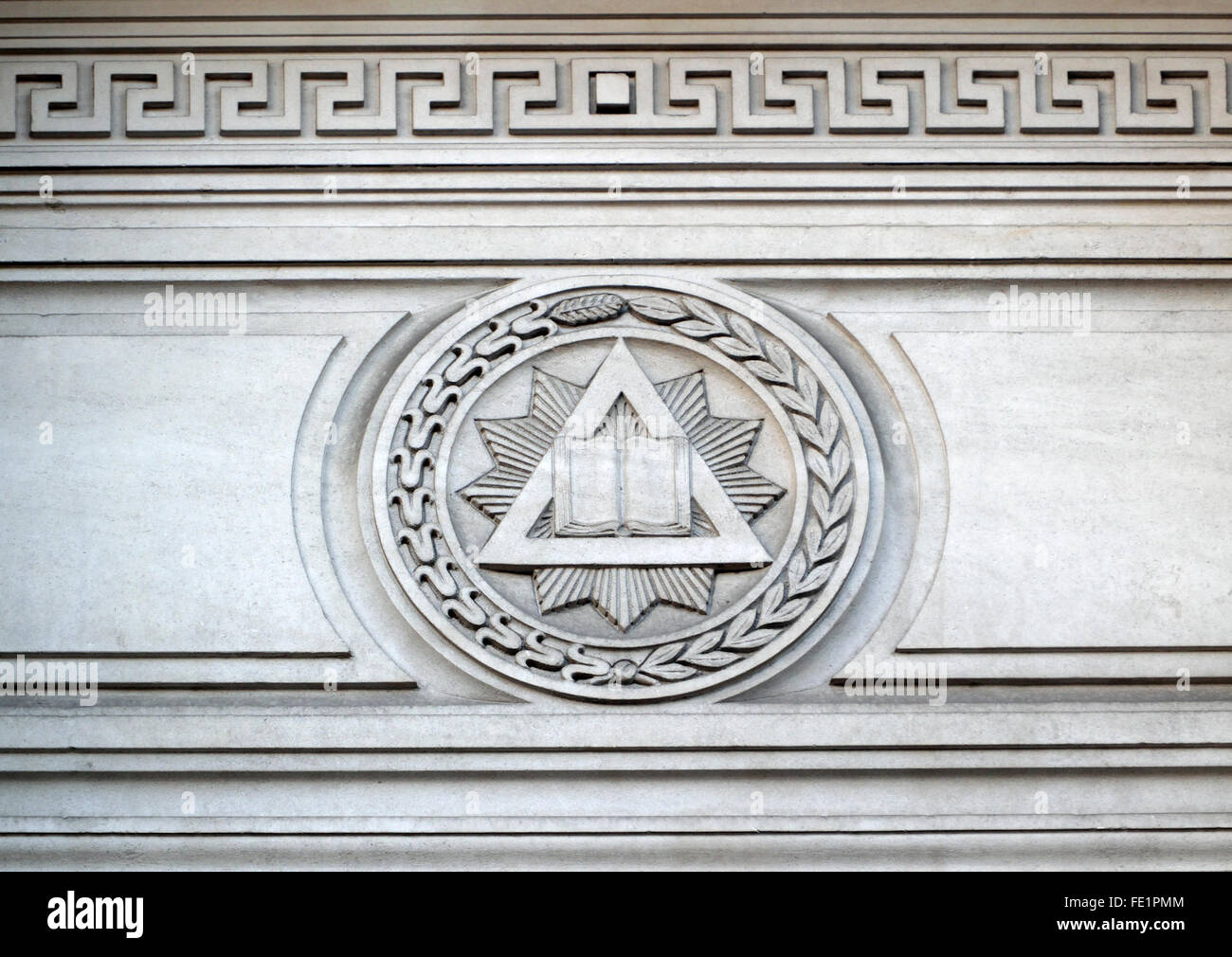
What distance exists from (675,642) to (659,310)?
822 millimetres

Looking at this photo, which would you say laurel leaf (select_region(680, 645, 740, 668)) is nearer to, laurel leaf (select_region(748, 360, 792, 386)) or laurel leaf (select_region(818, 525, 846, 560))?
laurel leaf (select_region(818, 525, 846, 560))

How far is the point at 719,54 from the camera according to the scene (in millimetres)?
4016

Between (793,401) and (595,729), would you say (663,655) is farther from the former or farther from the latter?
(793,401)

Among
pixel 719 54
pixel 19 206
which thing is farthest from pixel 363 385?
pixel 719 54

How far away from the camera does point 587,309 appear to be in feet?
12.7

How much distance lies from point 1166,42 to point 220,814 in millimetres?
3006

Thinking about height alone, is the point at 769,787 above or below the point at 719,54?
below

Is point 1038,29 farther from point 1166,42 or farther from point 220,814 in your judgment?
point 220,814

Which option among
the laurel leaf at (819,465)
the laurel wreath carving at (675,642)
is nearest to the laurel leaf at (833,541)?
the laurel wreath carving at (675,642)

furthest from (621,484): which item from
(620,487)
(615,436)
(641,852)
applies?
(641,852)

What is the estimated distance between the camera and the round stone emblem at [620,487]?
3670mm

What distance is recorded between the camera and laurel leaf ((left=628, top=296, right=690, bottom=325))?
3859mm

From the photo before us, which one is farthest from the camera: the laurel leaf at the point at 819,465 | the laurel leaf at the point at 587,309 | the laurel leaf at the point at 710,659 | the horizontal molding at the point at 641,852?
the laurel leaf at the point at 587,309

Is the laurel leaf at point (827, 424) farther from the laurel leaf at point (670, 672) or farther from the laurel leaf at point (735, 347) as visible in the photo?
the laurel leaf at point (670, 672)
